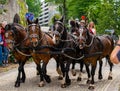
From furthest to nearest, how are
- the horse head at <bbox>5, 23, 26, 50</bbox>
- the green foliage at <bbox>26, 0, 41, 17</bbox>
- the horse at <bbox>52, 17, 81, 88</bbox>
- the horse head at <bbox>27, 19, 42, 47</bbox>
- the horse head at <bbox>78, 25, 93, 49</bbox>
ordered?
the green foliage at <bbox>26, 0, 41, 17</bbox>, the horse head at <bbox>5, 23, 26, 50</bbox>, the horse at <bbox>52, 17, 81, 88</bbox>, the horse head at <bbox>27, 19, 42, 47</bbox>, the horse head at <bbox>78, 25, 93, 49</bbox>

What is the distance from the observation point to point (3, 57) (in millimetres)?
18156

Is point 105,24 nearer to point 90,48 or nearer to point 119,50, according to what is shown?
point 90,48

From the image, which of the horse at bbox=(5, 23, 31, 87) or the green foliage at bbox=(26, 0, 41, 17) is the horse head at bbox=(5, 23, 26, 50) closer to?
the horse at bbox=(5, 23, 31, 87)

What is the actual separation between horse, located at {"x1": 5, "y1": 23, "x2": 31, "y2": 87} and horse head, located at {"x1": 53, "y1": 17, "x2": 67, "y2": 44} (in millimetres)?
1138

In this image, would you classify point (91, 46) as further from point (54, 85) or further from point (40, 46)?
point (54, 85)

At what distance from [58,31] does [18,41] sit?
5.35 feet

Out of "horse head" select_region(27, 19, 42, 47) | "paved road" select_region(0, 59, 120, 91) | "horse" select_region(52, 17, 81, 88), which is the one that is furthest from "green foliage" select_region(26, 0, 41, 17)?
"horse head" select_region(27, 19, 42, 47)

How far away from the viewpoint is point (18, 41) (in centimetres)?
1188

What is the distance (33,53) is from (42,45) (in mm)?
360

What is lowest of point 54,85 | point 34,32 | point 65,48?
point 54,85

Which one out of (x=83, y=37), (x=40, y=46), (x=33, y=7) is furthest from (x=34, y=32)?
(x=33, y=7)

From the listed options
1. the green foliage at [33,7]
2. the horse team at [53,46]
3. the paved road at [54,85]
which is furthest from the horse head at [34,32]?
the green foliage at [33,7]

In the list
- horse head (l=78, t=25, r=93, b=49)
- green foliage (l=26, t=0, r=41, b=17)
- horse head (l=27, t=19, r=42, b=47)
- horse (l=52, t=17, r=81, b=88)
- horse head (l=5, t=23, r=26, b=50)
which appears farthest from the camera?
green foliage (l=26, t=0, r=41, b=17)

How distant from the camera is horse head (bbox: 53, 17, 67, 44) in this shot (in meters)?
10.8
